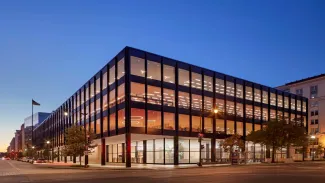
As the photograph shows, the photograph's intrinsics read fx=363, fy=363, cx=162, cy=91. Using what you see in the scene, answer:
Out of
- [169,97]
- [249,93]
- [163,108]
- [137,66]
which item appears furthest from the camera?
[249,93]

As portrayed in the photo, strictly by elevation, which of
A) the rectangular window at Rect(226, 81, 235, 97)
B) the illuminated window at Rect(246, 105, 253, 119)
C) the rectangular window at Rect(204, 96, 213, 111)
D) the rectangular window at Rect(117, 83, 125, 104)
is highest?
the rectangular window at Rect(226, 81, 235, 97)

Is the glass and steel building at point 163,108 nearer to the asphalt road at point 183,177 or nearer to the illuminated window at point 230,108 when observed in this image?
the illuminated window at point 230,108

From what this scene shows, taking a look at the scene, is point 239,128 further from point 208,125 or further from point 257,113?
point 208,125

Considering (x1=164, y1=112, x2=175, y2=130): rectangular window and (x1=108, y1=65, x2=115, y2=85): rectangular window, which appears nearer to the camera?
(x1=164, y1=112, x2=175, y2=130): rectangular window

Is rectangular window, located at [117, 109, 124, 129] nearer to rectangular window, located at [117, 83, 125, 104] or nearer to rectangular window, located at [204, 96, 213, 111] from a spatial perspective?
rectangular window, located at [117, 83, 125, 104]

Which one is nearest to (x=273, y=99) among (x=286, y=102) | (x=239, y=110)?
(x=286, y=102)

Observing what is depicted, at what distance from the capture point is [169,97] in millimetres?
62594

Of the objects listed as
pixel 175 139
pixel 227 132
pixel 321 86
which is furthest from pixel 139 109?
pixel 321 86

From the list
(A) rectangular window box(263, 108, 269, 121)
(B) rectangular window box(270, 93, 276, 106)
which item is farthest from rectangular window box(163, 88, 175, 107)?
(B) rectangular window box(270, 93, 276, 106)

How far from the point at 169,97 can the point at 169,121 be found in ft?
13.6

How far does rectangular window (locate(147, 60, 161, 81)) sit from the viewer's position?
5934 centimetres

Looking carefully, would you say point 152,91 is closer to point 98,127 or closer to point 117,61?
point 117,61

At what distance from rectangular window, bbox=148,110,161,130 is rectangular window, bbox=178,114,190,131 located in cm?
512

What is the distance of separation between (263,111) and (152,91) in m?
37.3
